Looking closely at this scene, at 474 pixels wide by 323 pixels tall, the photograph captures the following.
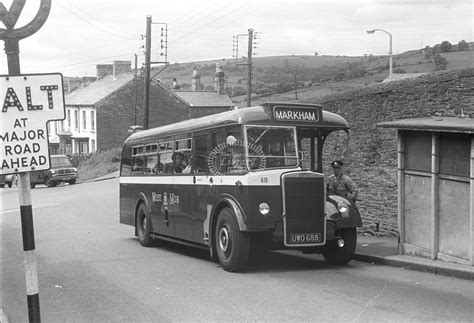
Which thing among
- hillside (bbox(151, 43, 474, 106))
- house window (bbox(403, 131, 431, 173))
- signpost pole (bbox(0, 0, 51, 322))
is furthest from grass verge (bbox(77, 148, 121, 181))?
signpost pole (bbox(0, 0, 51, 322))

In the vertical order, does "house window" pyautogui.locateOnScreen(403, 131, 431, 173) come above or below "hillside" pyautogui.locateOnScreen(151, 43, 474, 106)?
below

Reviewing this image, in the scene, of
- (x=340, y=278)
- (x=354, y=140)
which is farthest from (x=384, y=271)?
(x=354, y=140)

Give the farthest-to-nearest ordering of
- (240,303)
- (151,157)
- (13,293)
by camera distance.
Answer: (151,157), (13,293), (240,303)

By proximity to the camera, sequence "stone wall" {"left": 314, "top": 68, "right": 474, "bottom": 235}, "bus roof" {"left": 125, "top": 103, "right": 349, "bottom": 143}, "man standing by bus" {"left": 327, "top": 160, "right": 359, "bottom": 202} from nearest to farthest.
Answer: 1. "bus roof" {"left": 125, "top": 103, "right": 349, "bottom": 143}
2. "man standing by bus" {"left": 327, "top": 160, "right": 359, "bottom": 202}
3. "stone wall" {"left": 314, "top": 68, "right": 474, "bottom": 235}

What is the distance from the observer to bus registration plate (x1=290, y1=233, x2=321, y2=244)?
37.1ft

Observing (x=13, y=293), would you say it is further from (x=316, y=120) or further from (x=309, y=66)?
(x=309, y=66)

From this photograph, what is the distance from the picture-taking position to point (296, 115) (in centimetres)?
1202

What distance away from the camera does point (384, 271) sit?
37.8 ft

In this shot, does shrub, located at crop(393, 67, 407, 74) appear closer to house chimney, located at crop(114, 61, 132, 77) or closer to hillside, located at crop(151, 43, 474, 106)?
hillside, located at crop(151, 43, 474, 106)

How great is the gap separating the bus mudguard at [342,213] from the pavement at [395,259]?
3.26ft

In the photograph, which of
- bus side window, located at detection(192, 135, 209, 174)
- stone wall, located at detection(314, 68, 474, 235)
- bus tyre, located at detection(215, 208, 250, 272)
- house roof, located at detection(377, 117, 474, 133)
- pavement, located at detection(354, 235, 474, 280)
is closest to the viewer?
house roof, located at detection(377, 117, 474, 133)

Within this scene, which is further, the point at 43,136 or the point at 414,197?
the point at 414,197

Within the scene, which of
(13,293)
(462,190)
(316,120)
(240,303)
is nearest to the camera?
(240,303)

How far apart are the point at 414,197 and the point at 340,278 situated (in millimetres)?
2700
